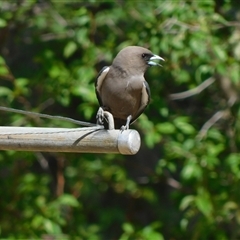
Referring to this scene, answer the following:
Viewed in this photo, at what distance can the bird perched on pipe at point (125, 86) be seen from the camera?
12.2 ft

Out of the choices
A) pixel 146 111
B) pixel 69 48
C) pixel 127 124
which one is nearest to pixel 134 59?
pixel 127 124

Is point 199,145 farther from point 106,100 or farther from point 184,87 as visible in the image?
point 106,100

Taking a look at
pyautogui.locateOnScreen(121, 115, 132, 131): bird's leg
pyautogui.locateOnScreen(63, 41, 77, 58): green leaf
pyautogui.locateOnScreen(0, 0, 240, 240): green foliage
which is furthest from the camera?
pyautogui.locateOnScreen(63, 41, 77, 58): green leaf

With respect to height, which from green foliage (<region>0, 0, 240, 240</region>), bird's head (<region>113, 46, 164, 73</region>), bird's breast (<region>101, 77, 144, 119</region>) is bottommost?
green foliage (<region>0, 0, 240, 240</region>)

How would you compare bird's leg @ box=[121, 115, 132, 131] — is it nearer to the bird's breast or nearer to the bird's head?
the bird's breast

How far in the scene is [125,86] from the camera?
371 centimetres

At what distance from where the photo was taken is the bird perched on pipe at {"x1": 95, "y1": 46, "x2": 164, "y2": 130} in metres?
3.71

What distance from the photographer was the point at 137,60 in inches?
150

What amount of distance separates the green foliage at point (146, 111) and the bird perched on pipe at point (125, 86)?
1.12 meters

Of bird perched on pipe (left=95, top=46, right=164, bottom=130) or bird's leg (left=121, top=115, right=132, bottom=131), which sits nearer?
bird's leg (left=121, top=115, right=132, bottom=131)

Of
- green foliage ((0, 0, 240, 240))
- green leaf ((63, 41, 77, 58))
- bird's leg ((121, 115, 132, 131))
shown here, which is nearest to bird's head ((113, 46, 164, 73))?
bird's leg ((121, 115, 132, 131))

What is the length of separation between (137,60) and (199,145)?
4.94ft

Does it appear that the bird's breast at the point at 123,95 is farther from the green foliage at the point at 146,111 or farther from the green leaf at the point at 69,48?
the green leaf at the point at 69,48

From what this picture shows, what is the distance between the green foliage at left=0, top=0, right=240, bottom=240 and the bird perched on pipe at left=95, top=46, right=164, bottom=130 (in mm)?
1120
